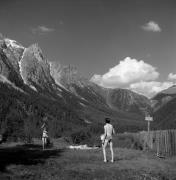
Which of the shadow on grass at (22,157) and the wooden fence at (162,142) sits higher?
the wooden fence at (162,142)

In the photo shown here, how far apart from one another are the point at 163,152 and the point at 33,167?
19014 millimetres

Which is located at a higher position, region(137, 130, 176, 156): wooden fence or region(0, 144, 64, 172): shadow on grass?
region(137, 130, 176, 156): wooden fence

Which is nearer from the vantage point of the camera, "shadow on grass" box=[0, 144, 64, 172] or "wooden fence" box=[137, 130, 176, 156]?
"shadow on grass" box=[0, 144, 64, 172]

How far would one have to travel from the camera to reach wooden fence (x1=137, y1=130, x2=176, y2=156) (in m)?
34.0

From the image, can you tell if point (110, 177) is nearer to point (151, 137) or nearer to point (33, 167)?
point (33, 167)

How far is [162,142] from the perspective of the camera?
118 ft

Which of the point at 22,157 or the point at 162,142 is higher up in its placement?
the point at 162,142

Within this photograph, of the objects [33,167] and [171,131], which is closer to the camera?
[33,167]

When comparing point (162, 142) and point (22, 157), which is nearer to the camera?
point (22, 157)

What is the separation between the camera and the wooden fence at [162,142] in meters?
34.0

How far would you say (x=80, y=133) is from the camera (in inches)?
3182

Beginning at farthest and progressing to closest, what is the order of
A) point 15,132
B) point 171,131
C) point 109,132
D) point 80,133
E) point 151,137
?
point 80,133 → point 15,132 → point 151,137 → point 171,131 → point 109,132

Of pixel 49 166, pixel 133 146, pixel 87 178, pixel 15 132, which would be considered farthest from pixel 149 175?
pixel 15 132

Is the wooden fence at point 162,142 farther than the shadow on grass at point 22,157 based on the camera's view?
Yes
